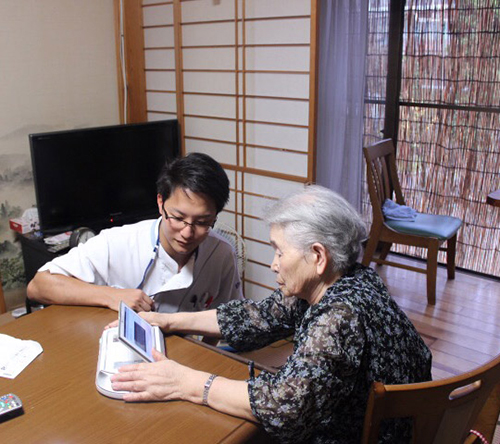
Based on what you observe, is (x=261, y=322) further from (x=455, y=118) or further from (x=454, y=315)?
(x=455, y=118)

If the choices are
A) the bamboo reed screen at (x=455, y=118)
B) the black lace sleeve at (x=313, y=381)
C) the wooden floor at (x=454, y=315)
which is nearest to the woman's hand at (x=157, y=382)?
the black lace sleeve at (x=313, y=381)

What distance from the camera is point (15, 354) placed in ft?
4.55

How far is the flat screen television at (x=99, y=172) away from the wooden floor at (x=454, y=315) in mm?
1829

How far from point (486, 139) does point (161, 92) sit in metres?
2.26

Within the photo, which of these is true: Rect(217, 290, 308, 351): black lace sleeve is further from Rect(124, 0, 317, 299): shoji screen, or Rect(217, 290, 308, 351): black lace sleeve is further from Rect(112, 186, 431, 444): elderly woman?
Rect(124, 0, 317, 299): shoji screen

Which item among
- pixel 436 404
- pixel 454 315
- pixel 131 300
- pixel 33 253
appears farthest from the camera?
pixel 454 315

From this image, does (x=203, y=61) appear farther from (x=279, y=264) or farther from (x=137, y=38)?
(x=279, y=264)

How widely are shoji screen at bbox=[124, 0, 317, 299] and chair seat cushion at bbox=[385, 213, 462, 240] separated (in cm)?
89

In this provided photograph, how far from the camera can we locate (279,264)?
52.7 inches

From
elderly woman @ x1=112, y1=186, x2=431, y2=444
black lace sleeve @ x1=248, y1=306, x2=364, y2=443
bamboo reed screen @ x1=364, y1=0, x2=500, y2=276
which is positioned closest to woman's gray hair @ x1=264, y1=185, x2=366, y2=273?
elderly woman @ x1=112, y1=186, x2=431, y2=444

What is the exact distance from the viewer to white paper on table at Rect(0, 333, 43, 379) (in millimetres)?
1325

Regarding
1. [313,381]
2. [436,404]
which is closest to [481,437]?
[436,404]

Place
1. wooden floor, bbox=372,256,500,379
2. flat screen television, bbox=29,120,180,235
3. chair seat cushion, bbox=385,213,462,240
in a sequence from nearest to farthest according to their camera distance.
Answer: wooden floor, bbox=372,256,500,379
flat screen television, bbox=29,120,180,235
chair seat cushion, bbox=385,213,462,240

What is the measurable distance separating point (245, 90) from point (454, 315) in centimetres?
191
